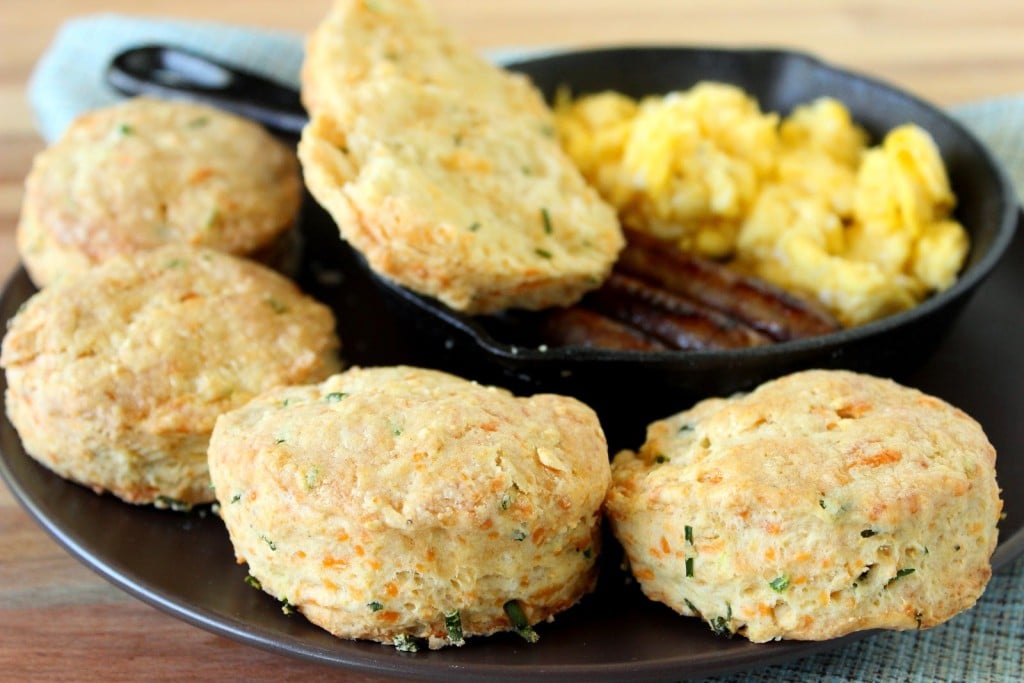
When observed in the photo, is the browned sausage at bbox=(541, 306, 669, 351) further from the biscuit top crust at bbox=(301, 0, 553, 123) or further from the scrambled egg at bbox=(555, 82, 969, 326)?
the biscuit top crust at bbox=(301, 0, 553, 123)

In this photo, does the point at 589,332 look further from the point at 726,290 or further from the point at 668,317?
the point at 726,290

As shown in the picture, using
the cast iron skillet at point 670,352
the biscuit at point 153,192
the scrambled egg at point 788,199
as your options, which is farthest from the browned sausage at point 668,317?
the biscuit at point 153,192

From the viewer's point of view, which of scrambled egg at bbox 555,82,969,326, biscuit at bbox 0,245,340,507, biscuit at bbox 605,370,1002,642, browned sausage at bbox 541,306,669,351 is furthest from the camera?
scrambled egg at bbox 555,82,969,326

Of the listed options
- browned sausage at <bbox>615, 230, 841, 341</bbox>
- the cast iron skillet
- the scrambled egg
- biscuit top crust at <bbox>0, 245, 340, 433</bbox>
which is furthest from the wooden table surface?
browned sausage at <bbox>615, 230, 841, 341</bbox>

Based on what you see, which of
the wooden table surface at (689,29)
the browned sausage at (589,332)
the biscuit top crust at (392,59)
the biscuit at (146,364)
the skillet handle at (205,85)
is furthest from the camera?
the wooden table surface at (689,29)

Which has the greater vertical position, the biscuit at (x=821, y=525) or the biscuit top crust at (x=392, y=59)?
the biscuit top crust at (x=392, y=59)

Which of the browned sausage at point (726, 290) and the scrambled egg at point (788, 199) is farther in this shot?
the scrambled egg at point (788, 199)

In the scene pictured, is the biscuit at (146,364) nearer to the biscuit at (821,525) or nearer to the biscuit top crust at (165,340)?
the biscuit top crust at (165,340)
